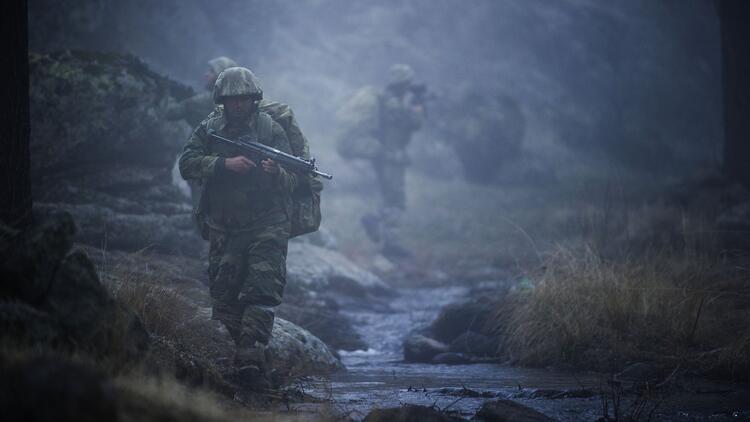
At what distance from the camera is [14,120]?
179 inches

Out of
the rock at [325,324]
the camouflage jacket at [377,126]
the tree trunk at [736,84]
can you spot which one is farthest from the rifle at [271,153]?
the camouflage jacket at [377,126]

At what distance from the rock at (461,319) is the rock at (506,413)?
338 centimetres

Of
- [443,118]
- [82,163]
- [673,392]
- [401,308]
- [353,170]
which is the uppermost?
[443,118]

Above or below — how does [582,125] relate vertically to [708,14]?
below

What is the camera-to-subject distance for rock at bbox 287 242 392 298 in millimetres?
9086

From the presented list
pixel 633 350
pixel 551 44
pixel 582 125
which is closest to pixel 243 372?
pixel 633 350

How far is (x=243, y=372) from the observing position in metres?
4.32

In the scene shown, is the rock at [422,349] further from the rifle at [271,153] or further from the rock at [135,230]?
the rock at [135,230]

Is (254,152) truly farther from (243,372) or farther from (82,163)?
(82,163)

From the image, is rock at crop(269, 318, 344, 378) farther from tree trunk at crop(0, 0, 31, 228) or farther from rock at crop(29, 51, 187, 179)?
rock at crop(29, 51, 187, 179)

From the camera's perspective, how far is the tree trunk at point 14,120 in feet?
14.8

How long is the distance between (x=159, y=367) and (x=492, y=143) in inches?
722

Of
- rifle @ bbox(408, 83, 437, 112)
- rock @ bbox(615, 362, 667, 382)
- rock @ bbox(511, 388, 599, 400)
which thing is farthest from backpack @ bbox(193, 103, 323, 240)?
rifle @ bbox(408, 83, 437, 112)

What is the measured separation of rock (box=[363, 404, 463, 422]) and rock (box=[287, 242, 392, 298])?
523cm
